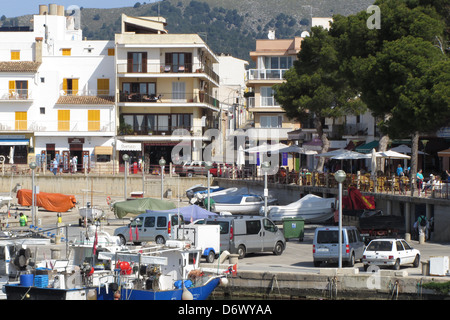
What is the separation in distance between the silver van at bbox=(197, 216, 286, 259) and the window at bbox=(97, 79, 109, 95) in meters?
42.6

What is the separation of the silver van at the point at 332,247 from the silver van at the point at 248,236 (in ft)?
12.8

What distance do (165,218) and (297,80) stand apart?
981 inches

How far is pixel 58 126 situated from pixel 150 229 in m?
37.8

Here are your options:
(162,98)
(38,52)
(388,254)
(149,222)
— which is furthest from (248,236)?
(38,52)

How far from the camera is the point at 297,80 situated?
59.3 metres

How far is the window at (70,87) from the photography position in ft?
246

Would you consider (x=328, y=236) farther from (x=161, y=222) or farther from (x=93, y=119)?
(x=93, y=119)

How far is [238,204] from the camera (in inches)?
2010

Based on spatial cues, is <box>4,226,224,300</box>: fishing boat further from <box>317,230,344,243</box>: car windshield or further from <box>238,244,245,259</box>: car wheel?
<box>238,244,245,259</box>: car wheel

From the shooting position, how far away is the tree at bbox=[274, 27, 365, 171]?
5756 cm

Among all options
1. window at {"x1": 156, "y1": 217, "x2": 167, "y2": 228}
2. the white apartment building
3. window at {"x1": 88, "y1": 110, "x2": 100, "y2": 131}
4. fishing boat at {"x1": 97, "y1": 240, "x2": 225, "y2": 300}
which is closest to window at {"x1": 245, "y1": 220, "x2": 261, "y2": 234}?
window at {"x1": 156, "y1": 217, "x2": 167, "y2": 228}

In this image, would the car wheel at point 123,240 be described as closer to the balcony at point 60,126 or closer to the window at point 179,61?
the balcony at point 60,126

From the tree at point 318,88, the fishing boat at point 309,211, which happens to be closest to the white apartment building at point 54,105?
the tree at point 318,88
